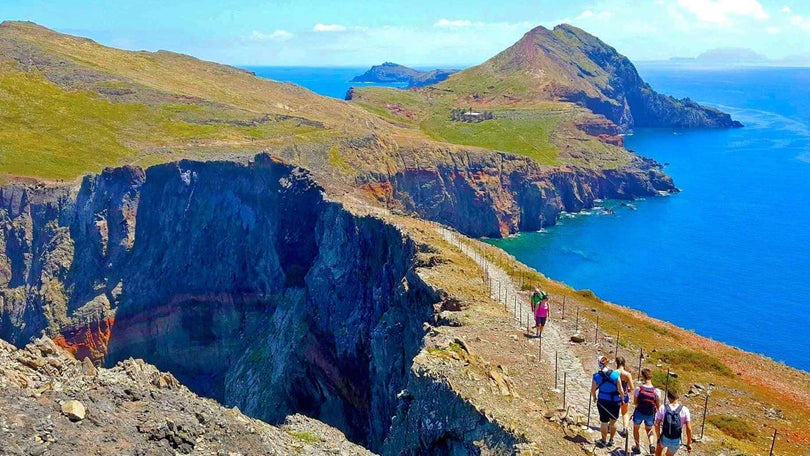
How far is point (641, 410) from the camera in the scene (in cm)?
1892

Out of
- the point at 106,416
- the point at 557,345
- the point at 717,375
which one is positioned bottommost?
the point at 717,375

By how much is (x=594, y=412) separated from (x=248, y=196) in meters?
65.6

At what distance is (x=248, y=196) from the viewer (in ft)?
268

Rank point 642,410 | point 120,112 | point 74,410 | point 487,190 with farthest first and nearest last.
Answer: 1. point 487,190
2. point 120,112
3. point 642,410
4. point 74,410

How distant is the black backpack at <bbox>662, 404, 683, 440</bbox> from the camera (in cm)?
1792

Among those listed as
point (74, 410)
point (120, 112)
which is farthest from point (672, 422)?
point (120, 112)

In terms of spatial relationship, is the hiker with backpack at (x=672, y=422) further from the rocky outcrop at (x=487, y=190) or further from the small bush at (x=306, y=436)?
the rocky outcrop at (x=487, y=190)

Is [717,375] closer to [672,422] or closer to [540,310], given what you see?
[540,310]

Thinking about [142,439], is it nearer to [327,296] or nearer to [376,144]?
[327,296]

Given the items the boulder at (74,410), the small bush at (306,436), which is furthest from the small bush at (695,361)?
the boulder at (74,410)

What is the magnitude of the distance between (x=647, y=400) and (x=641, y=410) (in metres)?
0.41

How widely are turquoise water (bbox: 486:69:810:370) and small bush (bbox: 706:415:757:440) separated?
52.9 meters

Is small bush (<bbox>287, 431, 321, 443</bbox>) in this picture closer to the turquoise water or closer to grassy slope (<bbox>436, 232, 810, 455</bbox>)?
grassy slope (<bbox>436, 232, 810, 455</bbox>)

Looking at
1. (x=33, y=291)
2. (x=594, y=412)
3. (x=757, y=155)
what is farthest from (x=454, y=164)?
(x=757, y=155)
